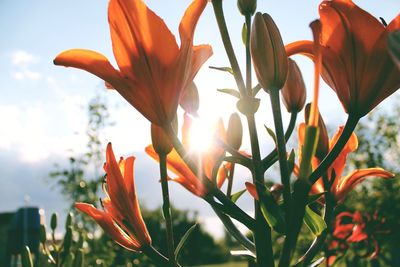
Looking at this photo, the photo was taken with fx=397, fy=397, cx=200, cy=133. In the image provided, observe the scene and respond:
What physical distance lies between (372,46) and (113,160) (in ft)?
1.40

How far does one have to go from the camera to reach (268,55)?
564mm

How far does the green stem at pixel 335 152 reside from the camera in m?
0.54

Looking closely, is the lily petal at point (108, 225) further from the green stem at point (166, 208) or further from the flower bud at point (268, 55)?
the flower bud at point (268, 55)

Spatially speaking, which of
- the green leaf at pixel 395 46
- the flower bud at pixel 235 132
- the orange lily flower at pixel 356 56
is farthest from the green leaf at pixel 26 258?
the green leaf at pixel 395 46

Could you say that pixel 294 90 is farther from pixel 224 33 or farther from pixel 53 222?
pixel 53 222

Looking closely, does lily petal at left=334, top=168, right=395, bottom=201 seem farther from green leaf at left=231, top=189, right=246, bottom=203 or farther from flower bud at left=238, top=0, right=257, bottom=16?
flower bud at left=238, top=0, right=257, bottom=16

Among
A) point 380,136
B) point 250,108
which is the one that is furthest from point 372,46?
point 380,136

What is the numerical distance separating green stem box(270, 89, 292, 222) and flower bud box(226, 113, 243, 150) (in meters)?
0.28

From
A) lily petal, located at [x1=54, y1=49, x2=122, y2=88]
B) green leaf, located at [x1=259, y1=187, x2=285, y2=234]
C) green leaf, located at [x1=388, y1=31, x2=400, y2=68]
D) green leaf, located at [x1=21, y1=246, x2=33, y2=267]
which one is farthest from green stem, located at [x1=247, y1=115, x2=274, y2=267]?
green leaf, located at [x1=21, y1=246, x2=33, y2=267]

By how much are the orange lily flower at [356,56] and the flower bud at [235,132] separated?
0.92ft

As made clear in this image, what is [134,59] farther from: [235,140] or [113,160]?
[235,140]

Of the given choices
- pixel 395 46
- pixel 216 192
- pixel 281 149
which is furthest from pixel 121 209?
pixel 395 46

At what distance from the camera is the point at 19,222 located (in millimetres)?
2133

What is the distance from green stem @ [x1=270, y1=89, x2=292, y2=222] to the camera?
0.50 m
